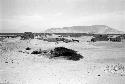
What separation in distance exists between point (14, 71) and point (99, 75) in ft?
17.5

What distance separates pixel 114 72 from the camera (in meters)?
11.0

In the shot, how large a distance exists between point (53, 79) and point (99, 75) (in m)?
2.85

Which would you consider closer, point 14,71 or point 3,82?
point 3,82

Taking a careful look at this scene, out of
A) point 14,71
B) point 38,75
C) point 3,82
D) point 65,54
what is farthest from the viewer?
point 65,54

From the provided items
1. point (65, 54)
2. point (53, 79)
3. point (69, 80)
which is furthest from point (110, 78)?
point (65, 54)

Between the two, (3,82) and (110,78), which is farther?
(110,78)

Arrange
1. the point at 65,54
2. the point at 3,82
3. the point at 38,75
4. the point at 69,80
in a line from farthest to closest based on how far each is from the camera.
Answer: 1. the point at 65,54
2. the point at 38,75
3. the point at 69,80
4. the point at 3,82

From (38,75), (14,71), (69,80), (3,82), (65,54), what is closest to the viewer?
(3,82)

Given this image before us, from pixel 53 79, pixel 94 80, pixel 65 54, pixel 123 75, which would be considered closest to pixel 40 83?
pixel 53 79

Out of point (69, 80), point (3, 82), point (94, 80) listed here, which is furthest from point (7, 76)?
point (94, 80)

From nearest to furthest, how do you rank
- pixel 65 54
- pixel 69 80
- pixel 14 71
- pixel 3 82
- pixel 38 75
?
pixel 3 82 → pixel 69 80 → pixel 38 75 → pixel 14 71 → pixel 65 54

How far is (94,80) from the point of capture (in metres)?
9.32

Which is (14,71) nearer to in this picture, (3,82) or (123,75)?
(3,82)

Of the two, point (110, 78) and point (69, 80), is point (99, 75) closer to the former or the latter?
point (110, 78)
